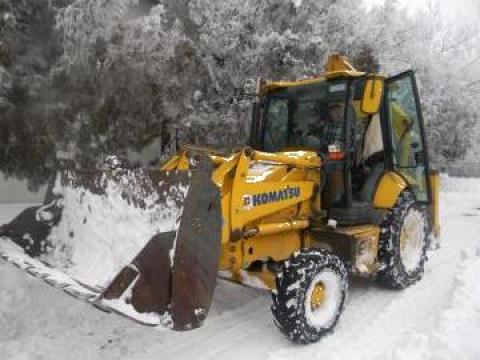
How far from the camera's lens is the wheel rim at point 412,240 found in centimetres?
560

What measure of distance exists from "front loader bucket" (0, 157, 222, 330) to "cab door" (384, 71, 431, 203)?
2691 mm

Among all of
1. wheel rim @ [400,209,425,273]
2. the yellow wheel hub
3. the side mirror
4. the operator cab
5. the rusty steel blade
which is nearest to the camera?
the rusty steel blade

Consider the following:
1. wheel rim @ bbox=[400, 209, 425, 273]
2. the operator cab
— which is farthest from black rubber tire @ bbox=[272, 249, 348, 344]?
wheel rim @ bbox=[400, 209, 425, 273]

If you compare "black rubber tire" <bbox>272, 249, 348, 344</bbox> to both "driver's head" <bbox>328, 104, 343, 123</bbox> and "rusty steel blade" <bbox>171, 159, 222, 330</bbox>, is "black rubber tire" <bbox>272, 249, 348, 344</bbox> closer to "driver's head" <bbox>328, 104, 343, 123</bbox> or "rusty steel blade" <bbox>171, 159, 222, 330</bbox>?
"rusty steel blade" <bbox>171, 159, 222, 330</bbox>

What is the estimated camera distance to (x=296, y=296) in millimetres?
3930

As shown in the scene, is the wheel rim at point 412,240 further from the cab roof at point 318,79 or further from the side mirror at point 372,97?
the cab roof at point 318,79

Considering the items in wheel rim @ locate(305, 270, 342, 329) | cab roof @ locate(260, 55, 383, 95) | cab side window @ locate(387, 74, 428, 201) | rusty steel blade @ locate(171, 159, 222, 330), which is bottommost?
wheel rim @ locate(305, 270, 342, 329)

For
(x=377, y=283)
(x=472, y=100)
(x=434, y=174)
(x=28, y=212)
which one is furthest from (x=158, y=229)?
(x=472, y=100)

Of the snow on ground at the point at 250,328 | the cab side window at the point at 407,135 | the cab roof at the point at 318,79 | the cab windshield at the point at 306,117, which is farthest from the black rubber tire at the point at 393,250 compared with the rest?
the cab roof at the point at 318,79

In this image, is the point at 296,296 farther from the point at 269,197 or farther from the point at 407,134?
the point at 407,134

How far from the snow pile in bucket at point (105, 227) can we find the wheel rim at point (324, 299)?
1379 millimetres

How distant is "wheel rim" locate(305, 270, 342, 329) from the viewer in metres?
4.14

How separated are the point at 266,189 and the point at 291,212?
0.55 meters

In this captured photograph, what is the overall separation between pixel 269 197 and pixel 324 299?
39.2 inches
